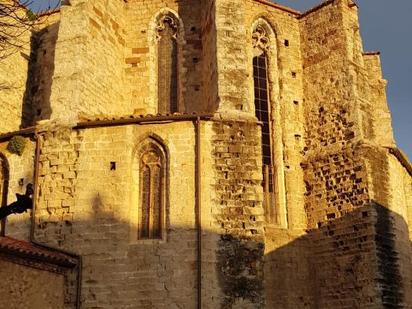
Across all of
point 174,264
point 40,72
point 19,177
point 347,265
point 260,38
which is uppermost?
point 260,38

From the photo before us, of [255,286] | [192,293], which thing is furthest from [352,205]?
[192,293]

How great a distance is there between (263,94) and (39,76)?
6129 millimetres

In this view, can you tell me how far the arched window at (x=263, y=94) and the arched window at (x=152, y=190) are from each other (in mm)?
3978

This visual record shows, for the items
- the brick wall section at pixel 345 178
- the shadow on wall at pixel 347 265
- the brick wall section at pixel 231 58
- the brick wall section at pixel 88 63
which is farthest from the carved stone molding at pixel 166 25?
the shadow on wall at pixel 347 265

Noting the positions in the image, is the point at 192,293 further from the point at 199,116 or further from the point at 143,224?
the point at 199,116

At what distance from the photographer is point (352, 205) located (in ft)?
46.4

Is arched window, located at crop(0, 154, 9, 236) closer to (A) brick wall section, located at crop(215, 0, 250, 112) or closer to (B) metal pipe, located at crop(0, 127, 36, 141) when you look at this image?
(B) metal pipe, located at crop(0, 127, 36, 141)

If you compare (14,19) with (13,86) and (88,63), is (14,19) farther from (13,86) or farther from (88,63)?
(13,86)

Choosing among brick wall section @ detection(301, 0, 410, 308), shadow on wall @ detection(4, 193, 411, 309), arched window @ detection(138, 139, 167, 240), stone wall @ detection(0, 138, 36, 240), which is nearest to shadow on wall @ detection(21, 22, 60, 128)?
stone wall @ detection(0, 138, 36, 240)

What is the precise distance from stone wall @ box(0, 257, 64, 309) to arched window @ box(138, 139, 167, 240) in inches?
73.1

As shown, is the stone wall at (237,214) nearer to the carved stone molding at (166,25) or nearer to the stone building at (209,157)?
the stone building at (209,157)

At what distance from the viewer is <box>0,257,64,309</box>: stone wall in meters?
9.64

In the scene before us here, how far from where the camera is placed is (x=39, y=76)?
51.8 feet

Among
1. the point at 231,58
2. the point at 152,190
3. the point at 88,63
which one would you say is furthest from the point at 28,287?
the point at 231,58
